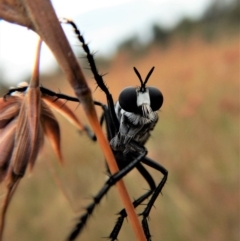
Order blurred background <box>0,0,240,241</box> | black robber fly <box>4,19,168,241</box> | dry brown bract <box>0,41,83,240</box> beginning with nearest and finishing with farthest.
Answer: dry brown bract <box>0,41,83,240</box>
black robber fly <box>4,19,168,241</box>
blurred background <box>0,0,240,241</box>

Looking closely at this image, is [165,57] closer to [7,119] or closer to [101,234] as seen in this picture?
[101,234]

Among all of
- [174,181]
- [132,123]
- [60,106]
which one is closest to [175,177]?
[174,181]

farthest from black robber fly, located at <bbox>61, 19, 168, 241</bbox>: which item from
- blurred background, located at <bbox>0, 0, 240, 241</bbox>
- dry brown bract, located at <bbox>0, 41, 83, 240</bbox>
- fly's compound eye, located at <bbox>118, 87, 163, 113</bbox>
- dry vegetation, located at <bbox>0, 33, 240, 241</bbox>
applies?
dry vegetation, located at <bbox>0, 33, 240, 241</bbox>

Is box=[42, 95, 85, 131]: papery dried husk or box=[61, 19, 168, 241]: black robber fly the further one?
box=[61, 19, 168, 241]: black robber fly

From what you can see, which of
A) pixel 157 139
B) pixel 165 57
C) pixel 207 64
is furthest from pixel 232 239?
pixel 165 57

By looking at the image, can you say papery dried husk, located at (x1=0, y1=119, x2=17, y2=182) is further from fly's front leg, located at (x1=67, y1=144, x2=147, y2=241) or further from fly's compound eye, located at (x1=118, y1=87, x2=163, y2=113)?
fly's compound eye, located at (x1=118, y1=87, x2=163, y2=113)

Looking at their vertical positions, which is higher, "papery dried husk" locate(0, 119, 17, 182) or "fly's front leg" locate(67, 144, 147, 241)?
"papery dried husk" locate(0, 119, 17, 182)

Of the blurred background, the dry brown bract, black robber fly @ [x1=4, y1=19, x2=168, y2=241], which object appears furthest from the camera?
the blurred background
